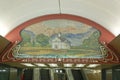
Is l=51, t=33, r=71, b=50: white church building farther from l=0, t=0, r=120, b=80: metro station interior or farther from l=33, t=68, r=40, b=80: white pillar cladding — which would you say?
l=33, t=68, r=40, b=80: white pillar cladding

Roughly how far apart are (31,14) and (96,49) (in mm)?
2718

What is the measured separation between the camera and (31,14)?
813 cm

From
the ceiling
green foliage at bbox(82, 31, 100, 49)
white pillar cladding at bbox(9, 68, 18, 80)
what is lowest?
white pillar cladding at bbox(9, 68, 18, 80)

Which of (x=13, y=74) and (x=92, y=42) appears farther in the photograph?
(x=13, y=74)

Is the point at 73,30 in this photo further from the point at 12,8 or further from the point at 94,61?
the point at 12,8

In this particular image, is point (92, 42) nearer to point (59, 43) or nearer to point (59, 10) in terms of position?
point (59, 43)

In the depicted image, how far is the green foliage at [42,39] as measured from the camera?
795 centimetres

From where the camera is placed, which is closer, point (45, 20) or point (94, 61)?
point (94, 61)

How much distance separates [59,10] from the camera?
8.19 metres

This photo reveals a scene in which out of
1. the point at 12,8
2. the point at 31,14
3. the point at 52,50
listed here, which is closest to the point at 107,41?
the point at 52,50

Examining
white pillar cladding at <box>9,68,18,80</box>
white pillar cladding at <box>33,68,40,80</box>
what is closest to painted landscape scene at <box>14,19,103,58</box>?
white pillar cladding at <box>33,68,40,80</box>

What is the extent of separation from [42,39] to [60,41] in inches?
26.2

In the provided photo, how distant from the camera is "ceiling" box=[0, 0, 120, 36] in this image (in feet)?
22.0

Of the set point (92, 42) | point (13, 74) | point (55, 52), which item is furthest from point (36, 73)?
point (92, 42)
